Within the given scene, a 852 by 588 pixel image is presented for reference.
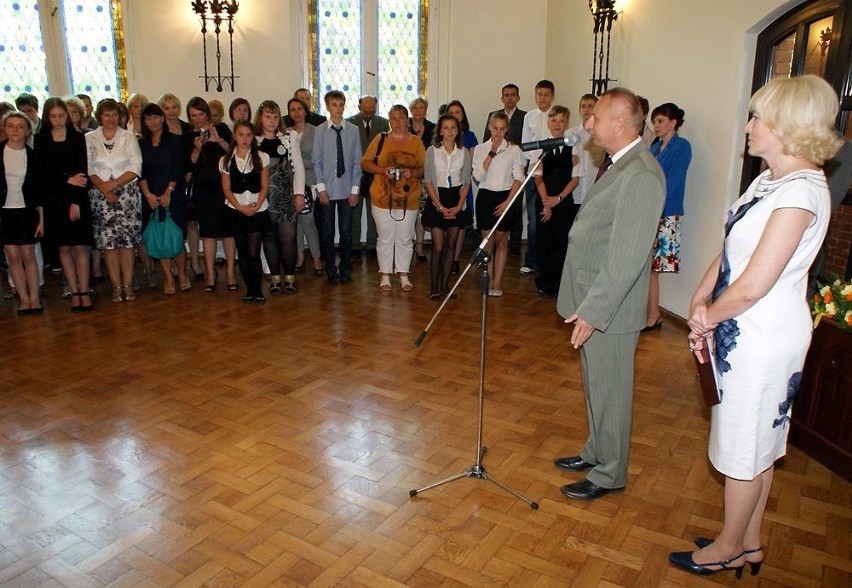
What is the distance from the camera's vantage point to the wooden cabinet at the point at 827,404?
9.72ft

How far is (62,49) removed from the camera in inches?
285

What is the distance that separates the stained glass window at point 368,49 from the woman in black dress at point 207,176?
2265 millimetres

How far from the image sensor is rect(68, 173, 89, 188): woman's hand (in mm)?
5198

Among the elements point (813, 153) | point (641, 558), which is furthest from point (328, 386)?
point (813, 153)

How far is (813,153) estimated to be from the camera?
1.89 meters

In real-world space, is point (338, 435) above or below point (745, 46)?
below

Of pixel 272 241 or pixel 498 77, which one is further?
pixel 498 77

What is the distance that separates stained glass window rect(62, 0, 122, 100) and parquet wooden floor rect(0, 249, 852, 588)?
353 cm

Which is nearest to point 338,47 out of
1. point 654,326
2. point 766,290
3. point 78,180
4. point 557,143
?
point 78,180

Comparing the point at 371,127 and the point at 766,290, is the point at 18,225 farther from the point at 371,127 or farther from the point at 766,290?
the point at 766,290

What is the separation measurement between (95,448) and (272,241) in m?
2.89

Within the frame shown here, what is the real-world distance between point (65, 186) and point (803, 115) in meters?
5.09

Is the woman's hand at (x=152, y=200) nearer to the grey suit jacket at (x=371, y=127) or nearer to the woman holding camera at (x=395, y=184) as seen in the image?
the woman holding camera at (x=395, y=184)

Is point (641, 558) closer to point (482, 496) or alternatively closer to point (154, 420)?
point (482, 496)
